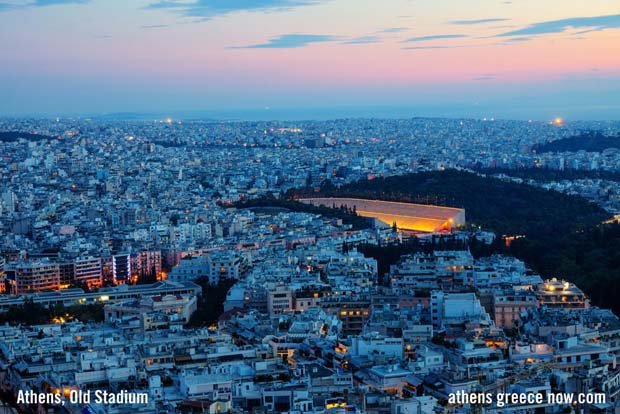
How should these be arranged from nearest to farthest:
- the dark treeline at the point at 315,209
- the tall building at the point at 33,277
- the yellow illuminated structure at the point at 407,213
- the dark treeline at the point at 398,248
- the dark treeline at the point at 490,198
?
1. the tall building at the point at 33,277
2. the dark treeline at the point at 398,248
3. the dark treeline at the point at 490,198
4. the dark treeline at the point at 315,209
5. the yellow illuminated structure at the point at 407,213

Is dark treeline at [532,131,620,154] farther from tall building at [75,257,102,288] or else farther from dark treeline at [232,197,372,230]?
tall building at [75,257,102,288]

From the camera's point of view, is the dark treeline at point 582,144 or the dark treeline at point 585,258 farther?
the dark treeline at point 582,144

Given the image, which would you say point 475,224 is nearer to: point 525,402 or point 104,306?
point 104,306

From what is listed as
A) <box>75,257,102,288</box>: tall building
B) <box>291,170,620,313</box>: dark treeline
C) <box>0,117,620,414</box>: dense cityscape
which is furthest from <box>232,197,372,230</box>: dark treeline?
<box>75,257,102,288</box>: tall building

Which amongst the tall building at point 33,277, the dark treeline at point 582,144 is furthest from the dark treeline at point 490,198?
the dark treeline at point 582,144

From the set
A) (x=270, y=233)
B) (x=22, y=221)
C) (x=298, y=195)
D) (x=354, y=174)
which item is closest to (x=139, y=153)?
(x=354, y=174)

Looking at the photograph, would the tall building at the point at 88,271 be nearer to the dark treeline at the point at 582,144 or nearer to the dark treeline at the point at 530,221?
the dark treeline at the point at 530,221
